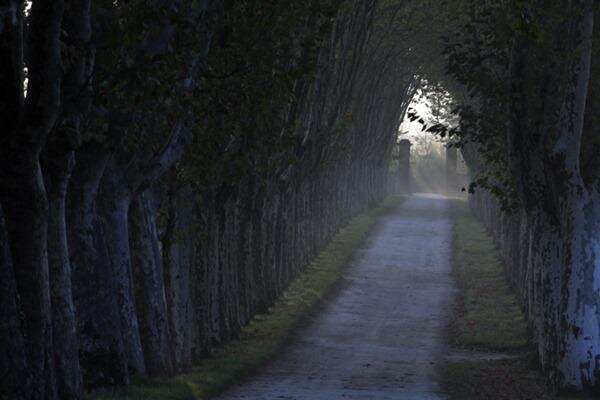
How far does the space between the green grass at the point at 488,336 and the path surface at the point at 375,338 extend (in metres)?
0.47

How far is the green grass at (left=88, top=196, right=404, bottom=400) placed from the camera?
18847 mm

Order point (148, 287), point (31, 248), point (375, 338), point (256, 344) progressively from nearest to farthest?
point (31, 248) → point (148, 287) → point (256, 344) → point (375, 338)

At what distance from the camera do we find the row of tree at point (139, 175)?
12.9 metres

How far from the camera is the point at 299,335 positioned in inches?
1171

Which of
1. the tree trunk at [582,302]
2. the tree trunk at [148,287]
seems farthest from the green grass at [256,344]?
the tree trunk at [582,302]

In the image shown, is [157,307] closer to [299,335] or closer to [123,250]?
[123,250]

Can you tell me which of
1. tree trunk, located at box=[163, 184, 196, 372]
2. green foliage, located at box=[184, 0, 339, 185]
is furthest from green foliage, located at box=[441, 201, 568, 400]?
green foliage, located at box=[184, 0, 339, 185]

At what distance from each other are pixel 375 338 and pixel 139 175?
37.7ft

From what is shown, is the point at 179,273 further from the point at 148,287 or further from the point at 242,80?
the point at 242,80

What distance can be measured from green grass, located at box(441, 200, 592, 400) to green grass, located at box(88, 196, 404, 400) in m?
3.73

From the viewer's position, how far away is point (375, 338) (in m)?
30.2

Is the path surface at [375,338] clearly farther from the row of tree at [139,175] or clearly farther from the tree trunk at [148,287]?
the row of tree at [139,175]

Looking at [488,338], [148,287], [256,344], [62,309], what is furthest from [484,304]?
[62,309]

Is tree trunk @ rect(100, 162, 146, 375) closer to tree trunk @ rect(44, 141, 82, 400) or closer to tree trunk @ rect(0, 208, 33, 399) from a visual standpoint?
tree trunk @ rect(44, 141, 82, 400)
